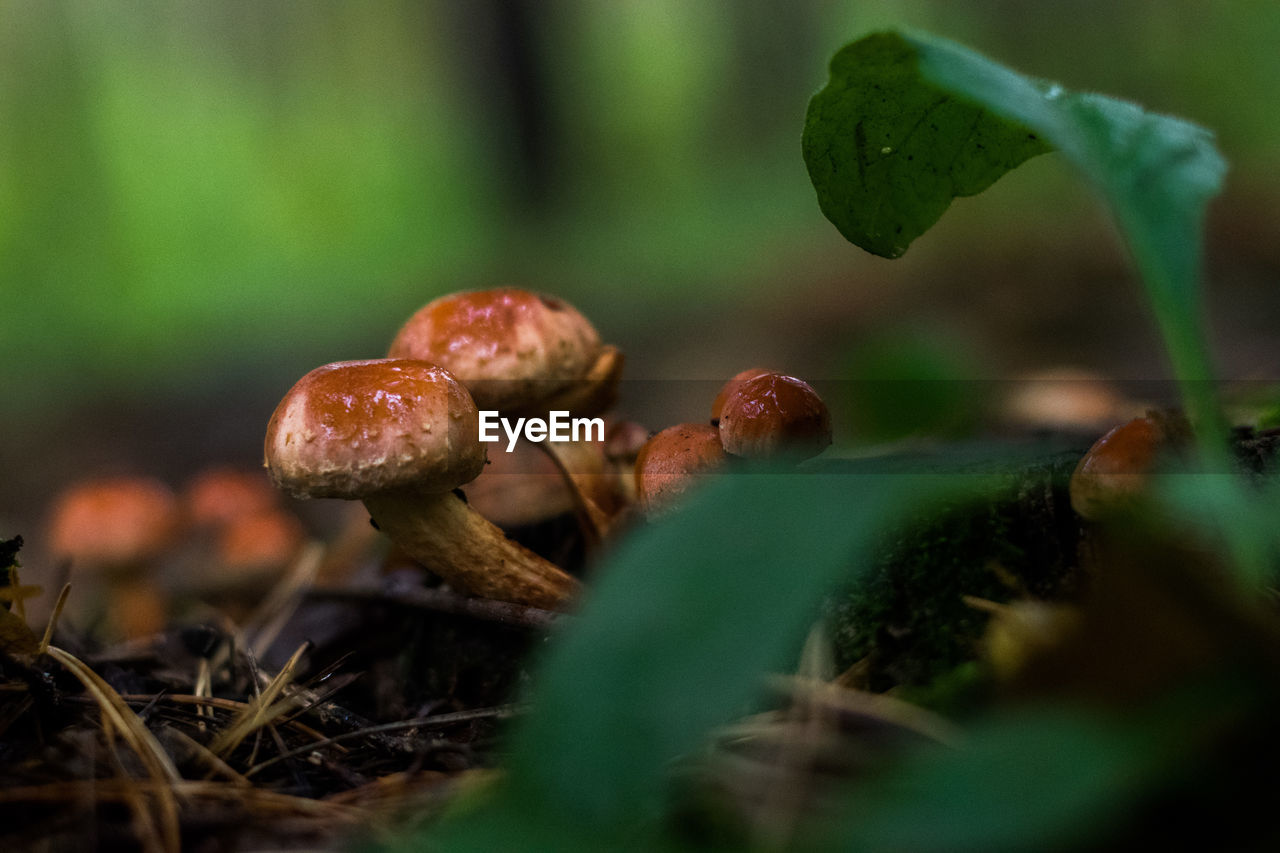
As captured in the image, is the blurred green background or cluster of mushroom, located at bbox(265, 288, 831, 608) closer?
cluster of mushroom, located at bbox(265, 288, 831, 608)

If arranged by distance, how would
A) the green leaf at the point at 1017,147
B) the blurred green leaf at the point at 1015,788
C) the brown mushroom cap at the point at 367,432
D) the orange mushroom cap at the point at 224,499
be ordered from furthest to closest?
the orange mushroom cap at the point at 224,499, the brown mushroom cap at the point at 367,432, the green leaf at the point at 1017,147, the blurred green leaf at the point at 1015,788

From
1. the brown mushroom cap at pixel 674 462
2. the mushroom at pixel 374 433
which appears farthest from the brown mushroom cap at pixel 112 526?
the brown mushroom cap at pixel 674 462

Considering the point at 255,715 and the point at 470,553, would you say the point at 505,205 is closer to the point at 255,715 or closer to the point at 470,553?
the point at 470,553

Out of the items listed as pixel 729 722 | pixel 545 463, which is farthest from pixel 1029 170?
pixel 729 722

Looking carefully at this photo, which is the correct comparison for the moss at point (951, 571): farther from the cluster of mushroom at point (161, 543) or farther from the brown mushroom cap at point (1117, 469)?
the cluster of mushroom at point (161, 543)

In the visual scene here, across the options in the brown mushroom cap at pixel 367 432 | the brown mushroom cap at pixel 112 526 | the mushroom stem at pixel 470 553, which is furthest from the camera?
the brown mushroom cap at pixel 112 526

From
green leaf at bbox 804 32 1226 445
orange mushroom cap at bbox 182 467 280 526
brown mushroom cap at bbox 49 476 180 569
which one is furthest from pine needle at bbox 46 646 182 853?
orange mushroom cap at bbox 182 467 280 526

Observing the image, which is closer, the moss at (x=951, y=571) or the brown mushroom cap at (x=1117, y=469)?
the brown mushroom cap at (x=1117, y=469)

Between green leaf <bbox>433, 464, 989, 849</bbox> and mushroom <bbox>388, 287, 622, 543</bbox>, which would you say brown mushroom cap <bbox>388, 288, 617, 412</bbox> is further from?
green leaf <bbox>433, 464, 989, 849</bbox>
